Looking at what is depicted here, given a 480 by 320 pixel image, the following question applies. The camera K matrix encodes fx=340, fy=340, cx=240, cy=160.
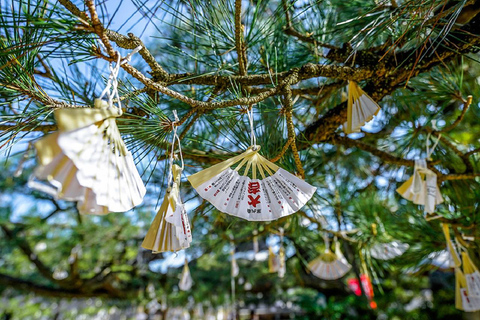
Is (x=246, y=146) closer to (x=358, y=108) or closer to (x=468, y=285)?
(x=358, y=108)

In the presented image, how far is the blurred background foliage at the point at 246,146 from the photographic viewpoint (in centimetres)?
48

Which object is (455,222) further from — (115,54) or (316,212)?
(115,54)

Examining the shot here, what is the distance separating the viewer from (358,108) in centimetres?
59

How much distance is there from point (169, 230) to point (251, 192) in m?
0.11

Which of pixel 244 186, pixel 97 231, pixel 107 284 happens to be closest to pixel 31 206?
pixel 97 231

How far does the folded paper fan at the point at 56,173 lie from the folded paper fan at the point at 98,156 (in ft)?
0.04

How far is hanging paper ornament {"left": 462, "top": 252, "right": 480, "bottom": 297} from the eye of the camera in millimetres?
916

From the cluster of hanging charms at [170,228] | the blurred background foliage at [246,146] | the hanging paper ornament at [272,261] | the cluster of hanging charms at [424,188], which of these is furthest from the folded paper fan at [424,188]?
the hanging paper ornament at [272,261]

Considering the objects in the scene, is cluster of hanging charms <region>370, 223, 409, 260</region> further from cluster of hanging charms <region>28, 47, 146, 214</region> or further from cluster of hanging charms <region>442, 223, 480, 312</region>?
cluster of hanging charms <region>28, 47, 146, 214</region>

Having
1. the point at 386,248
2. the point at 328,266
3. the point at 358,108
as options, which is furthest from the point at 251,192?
the point at 328,266

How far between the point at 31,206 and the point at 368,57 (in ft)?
7.23

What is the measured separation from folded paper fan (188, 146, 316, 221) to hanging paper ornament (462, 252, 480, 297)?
30.7 inches

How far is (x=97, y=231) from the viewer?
2.07 metres

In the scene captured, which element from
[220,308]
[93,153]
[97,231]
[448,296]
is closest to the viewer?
[93,153]
